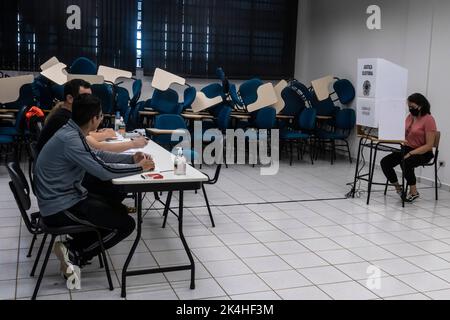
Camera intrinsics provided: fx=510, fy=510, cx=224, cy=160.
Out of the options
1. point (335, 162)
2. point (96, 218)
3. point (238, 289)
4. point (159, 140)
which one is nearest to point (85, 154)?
point (96, 218)

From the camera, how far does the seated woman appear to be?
5.96 meters

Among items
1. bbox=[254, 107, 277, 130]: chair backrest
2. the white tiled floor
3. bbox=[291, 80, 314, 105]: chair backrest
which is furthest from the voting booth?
bbox=[291, 80, 314, 105]: chair backrest

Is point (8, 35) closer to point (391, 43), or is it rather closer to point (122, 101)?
point (122, 101)

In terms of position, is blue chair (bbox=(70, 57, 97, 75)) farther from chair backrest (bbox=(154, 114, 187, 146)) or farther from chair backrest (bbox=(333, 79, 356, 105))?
chair backrest (bbox=(333, 79, 356, 105))

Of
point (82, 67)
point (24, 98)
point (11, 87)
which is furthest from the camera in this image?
point (82, 67)

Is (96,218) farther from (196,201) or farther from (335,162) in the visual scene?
(335,162)

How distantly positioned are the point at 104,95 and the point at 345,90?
4.18 m

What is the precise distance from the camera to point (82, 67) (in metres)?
8.70

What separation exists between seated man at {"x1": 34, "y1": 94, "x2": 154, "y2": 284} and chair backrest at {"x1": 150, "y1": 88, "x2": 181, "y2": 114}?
5041 millimetres

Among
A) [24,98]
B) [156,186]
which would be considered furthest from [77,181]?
[24,98]

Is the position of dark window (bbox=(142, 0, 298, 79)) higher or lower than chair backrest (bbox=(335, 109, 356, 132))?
higher

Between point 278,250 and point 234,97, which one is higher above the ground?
point 234,97

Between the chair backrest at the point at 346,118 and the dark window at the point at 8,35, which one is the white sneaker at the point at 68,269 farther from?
the dark window at the point at 8,35

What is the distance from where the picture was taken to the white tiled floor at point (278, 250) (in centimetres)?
341
